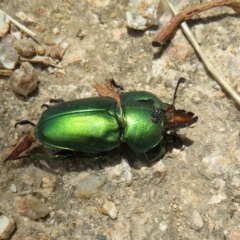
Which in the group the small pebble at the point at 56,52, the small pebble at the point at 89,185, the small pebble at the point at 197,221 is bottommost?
the small pebble at the point at 197,221

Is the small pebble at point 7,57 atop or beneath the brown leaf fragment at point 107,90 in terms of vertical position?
atop

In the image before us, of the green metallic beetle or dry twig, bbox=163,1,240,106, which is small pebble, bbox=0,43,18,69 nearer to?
the green metallic beetle

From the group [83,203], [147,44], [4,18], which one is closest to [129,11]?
[147,44]

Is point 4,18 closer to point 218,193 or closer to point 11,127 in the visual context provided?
point 11,127

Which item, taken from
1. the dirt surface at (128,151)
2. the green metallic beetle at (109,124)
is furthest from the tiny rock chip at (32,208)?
the green metallic beetle at (109,124)

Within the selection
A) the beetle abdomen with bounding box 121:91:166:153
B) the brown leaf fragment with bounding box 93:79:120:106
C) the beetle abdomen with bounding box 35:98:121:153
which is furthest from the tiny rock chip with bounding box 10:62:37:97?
the beetle abdomen with bounding box 121:91:166:153

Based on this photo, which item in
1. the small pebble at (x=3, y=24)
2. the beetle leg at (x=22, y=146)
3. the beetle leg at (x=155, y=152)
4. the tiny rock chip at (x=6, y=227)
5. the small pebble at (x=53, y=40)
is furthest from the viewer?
the small pebble at (x=53, y=40)

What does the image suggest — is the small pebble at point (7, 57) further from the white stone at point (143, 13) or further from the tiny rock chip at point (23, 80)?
the white stone at point (143, 13)
